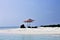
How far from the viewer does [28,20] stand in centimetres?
1742

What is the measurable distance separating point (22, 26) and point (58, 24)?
164 inches

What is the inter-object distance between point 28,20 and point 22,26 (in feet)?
4.94

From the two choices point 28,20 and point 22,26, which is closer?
point 28,20

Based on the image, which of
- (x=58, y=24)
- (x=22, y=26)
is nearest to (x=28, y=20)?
(x=22, y=26)

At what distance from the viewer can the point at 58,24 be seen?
63.5 ft

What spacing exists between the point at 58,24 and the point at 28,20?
→ 3962 millimetres

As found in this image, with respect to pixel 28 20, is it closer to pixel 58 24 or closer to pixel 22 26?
pixel 22 26

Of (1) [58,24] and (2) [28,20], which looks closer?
(2) [28,20]

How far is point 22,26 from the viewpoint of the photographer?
18594mm
